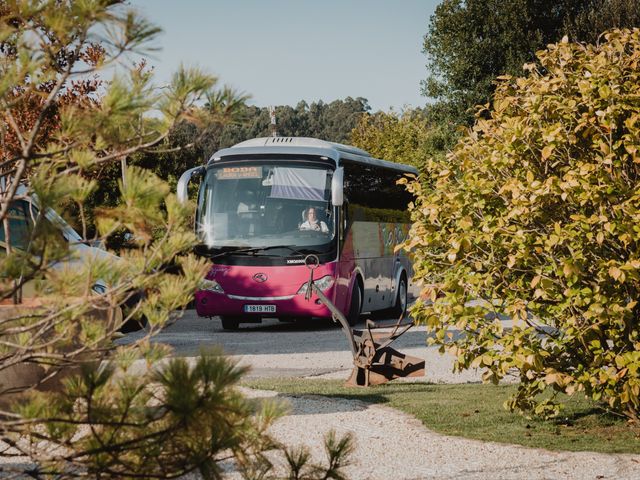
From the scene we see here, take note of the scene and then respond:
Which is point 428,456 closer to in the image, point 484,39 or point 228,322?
point 228,322

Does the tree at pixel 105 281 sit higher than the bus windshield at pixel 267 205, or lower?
lower

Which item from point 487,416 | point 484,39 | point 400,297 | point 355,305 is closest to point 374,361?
point 487,416

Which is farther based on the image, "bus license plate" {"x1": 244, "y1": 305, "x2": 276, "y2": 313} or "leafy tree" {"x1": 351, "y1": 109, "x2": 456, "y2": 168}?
"leafy tree" {"x1": 351, "y1": 109, "x2": 456, "y2": 168}

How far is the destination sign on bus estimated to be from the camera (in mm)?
20594

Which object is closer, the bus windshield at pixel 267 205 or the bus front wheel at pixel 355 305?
the bus windshield at pixel 267 205

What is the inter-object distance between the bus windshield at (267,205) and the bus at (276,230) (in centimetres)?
2

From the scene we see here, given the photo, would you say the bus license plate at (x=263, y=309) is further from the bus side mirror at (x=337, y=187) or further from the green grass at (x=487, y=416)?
the green grass at (x=487, y=416)

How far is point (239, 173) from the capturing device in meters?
20.6

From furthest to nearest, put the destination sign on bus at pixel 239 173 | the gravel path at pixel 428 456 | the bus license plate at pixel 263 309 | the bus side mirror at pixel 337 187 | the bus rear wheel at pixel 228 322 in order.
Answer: the bus rear wheel at pixel 228 322 → the destination sign on bus at pixel 239 173 → the bus license plate at pixel 263 309 → the bus side mirror at pixel 337 187 → the gravel path at pixel 428 456

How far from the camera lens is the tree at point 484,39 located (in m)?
40.8

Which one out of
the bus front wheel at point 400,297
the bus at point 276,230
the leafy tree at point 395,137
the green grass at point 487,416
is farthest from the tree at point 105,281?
the leafy tree at point 395,137

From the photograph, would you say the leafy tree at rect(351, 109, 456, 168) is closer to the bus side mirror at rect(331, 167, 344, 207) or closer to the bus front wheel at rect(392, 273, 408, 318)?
the bus front wheel at rect(392, 273, 408, 318)

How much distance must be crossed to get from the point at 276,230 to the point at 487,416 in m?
11.3

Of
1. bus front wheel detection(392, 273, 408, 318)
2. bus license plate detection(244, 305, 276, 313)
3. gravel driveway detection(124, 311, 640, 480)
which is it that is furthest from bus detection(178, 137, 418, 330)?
gravel driveway detection(124, 311, 640, 480)
